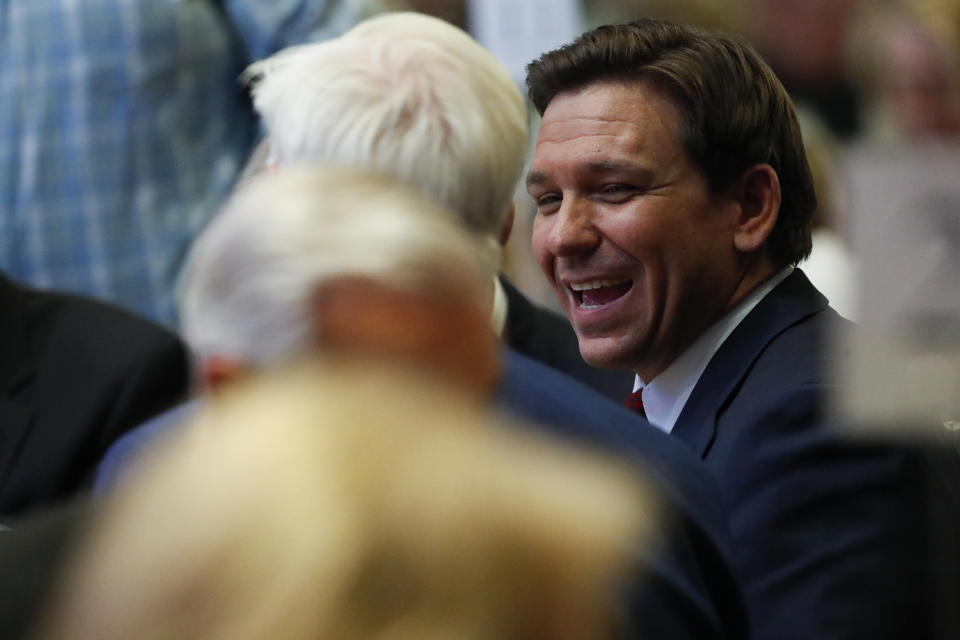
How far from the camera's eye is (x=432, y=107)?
1959 mm

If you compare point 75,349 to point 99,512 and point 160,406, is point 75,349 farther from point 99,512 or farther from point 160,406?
point 99,512

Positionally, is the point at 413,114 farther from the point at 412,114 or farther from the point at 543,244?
the point at 543,244

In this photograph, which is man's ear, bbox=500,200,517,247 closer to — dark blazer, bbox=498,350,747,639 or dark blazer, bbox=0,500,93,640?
dark blazer, bbox=498,350,747,639

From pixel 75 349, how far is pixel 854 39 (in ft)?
6.42

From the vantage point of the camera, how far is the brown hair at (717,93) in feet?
8.07

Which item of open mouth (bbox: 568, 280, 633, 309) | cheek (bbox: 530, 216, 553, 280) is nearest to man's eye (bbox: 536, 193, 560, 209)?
cheek (bbox: 530, 216, 553, 280)

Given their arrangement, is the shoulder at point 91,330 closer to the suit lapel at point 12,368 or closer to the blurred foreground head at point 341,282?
the suit lapel at point 12,368

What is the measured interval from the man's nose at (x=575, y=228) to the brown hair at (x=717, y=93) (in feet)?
0.65

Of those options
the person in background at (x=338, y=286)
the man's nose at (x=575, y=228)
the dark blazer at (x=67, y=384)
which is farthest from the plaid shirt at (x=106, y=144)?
the person in background at (x=338, y=286)

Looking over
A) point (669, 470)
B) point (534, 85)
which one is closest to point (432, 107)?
point (669, 470)

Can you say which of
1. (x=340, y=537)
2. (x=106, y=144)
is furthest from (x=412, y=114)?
(x=106, y=144)

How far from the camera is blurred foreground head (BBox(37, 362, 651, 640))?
0.78 m

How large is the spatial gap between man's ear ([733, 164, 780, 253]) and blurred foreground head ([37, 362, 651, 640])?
1701mm

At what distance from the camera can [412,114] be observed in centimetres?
194
